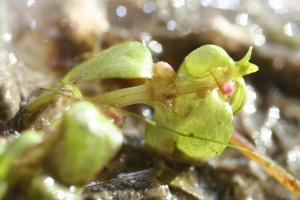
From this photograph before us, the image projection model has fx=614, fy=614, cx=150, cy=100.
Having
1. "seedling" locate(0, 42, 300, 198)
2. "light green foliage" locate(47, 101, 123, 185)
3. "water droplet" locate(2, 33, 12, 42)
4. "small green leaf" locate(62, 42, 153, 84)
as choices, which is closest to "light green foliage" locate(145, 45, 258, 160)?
"seedling" locate(0, 42, 300, 198)

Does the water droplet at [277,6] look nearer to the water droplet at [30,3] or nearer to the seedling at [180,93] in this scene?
the water droplet at [30,3]

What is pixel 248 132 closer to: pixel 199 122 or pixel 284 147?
pixel 284 147

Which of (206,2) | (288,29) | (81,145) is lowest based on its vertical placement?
(288,29)

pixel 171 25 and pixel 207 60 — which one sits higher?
pixel 207 60

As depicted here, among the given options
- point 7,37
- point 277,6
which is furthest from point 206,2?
point 7,37

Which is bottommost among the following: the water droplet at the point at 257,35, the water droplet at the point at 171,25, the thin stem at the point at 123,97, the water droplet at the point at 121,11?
the water droplet at the point at 257,35

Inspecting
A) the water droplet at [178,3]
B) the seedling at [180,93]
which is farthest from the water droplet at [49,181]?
the water droplet at [178,3]

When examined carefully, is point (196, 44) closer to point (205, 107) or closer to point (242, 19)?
point (242, 19)
